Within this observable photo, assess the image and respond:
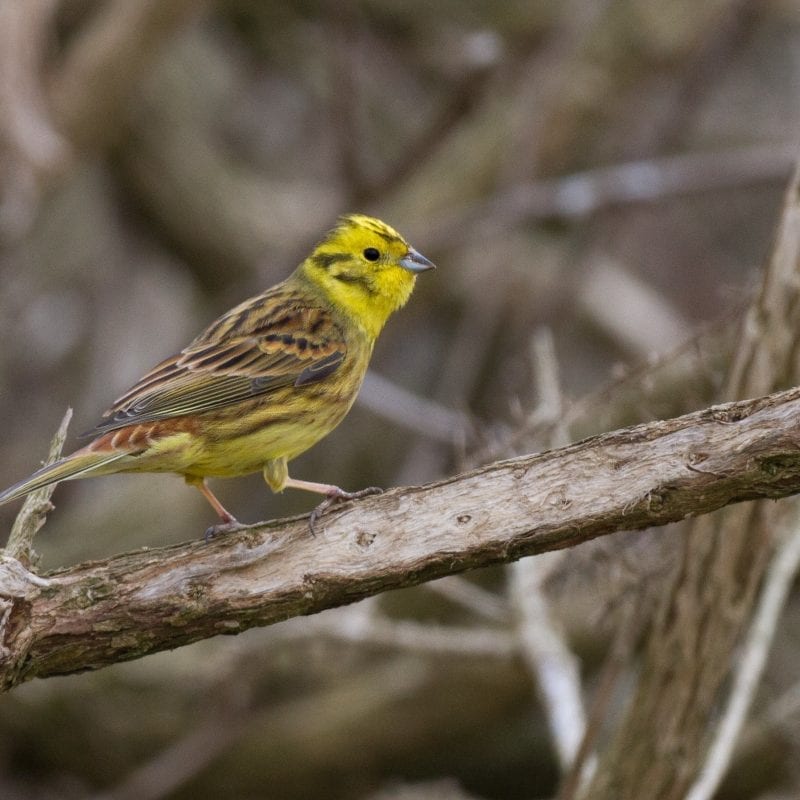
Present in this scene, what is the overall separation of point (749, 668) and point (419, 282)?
3998 mm

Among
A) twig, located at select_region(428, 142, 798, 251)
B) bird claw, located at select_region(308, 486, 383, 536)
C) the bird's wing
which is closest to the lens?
bird claw, located at select_region(308, 486, 383, 536)

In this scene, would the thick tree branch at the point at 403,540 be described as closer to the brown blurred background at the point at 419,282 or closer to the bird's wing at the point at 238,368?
the bird's wing at the point at 238,368

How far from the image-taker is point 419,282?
7.97 meters

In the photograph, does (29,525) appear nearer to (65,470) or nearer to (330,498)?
(65,470)

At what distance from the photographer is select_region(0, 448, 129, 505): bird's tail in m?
3.58

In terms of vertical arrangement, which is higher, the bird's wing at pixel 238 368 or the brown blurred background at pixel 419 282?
the brown blurred background at pixel 419 282

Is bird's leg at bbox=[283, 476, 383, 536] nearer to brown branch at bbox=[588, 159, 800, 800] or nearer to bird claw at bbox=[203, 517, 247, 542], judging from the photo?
bird claw at bbox=[203, 517, 247, 542]

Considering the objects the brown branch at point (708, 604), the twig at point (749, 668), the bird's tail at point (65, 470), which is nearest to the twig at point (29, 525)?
the bird's tail at point (65, 470)

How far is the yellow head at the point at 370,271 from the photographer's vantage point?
4.88 meters

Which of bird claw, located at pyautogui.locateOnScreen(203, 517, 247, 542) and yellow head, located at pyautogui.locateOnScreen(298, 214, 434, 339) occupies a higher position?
yellow head, located at pyautogui.locateOnScreen(298, 214, 434, 339)

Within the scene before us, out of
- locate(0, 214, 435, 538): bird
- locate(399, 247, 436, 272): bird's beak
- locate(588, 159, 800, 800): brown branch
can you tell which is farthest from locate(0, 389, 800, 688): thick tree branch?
locate(399, 247, 436, 272): bird's beak

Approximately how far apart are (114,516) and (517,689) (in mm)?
2573

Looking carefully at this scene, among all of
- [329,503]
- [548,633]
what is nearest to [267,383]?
[329,503]

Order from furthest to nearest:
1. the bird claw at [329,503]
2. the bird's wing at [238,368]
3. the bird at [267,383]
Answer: the bird's wing at [238,368] < the bird at [267,383] < the bird claw at [329,503]
